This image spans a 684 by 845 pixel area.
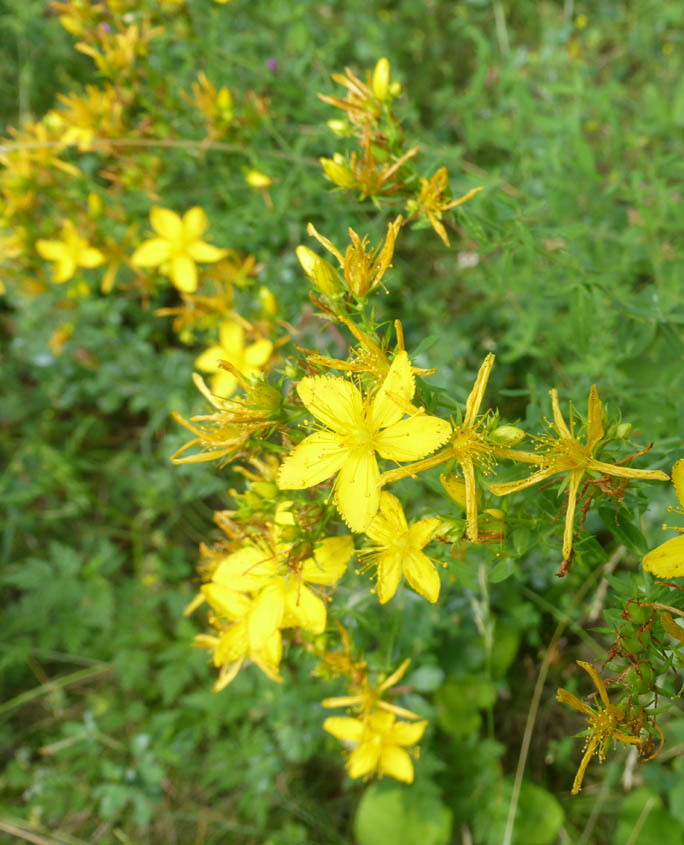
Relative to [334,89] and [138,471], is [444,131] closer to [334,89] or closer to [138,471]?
[334,89]

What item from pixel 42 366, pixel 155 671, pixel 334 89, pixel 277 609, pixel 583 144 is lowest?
pixel 155 671

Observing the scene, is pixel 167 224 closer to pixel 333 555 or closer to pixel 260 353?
pixel 260 353

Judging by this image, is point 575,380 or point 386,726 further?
point 575,380

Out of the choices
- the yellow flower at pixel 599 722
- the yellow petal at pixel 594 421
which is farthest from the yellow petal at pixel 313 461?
the yellow flower at pixel 599 722

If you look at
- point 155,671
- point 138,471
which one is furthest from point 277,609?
point 138,471

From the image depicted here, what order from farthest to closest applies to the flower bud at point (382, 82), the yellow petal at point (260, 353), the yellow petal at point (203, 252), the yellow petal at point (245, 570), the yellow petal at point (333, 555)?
the yellow petal at point (203, 252)
the yellow petal at point (260, 353)
the flower bud at point (382, 82)
the yellow petal at point (245, 570)
the yellow petal at point (333, 555)

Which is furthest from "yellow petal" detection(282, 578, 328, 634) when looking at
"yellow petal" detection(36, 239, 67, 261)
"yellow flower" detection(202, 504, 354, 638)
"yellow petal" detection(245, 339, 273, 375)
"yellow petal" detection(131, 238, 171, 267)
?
"yellow petal" detection(36, 239, 67, 261)

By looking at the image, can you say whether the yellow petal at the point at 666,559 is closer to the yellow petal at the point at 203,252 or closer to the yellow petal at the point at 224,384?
the yellow petal at the point at 224,384
